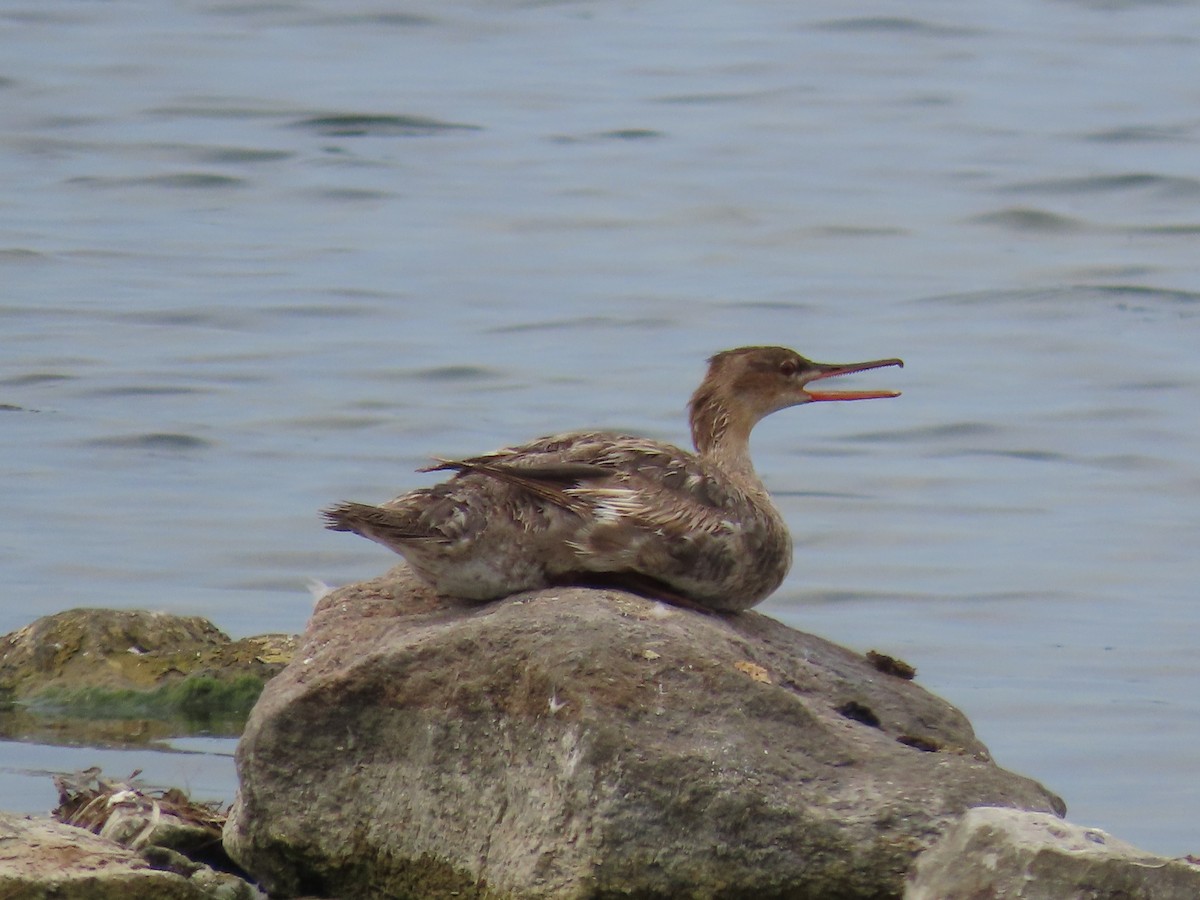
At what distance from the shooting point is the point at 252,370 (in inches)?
715

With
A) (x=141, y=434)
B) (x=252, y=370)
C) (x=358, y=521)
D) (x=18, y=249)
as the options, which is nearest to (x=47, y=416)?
(x=141, y=434)

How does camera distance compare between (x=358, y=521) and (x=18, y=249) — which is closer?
(x=358, y=521)

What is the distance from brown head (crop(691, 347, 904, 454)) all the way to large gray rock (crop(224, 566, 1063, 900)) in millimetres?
997

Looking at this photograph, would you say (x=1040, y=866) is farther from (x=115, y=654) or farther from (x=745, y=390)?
(x=115, y=654)

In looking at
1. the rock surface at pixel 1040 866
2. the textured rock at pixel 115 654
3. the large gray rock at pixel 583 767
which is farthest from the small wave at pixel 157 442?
the rock surface at pixel 1040 866

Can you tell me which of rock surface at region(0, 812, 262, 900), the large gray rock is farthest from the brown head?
rock surface at region(0, 812, 262, 900)

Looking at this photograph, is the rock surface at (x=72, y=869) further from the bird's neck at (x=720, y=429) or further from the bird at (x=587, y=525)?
the bird's neck at (x=720, y=429)

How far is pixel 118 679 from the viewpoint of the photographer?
930cm

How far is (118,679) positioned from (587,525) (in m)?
2.97

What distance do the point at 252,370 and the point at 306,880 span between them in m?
11.6

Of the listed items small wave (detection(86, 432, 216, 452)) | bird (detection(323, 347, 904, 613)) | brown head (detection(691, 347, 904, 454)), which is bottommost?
small wave (detection(86, 432, 216, 452))

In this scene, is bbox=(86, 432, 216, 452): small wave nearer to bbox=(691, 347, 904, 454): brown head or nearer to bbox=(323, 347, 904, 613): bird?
bbox=(691, 347, 904, 454): brown head

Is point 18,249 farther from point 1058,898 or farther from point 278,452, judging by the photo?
point 1058,898

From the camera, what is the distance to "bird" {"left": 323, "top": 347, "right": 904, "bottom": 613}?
700cm
